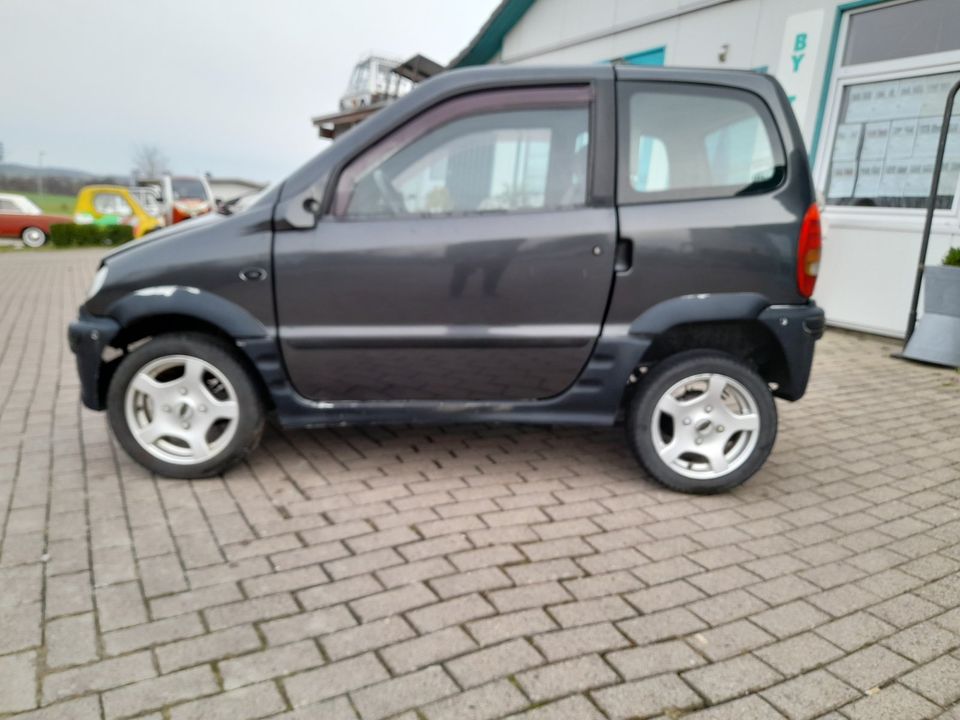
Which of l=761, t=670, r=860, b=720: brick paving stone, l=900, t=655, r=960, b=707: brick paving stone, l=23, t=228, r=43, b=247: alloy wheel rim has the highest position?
l=900, t=655, r=960, b=707: brick paving stone

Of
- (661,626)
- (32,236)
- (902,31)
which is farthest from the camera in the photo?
(32,236)

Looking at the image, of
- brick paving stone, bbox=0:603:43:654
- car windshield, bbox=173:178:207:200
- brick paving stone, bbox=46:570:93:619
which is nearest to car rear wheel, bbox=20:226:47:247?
car windshield, bbox=173:178:207:200

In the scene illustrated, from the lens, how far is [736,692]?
1994 mm

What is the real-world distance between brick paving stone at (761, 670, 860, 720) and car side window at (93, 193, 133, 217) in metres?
21.0

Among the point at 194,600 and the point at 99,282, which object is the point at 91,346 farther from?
the point at 194,600

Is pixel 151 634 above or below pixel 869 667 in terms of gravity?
below

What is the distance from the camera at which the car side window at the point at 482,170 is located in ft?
10.0

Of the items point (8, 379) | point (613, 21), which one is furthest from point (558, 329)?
point (613, 21)

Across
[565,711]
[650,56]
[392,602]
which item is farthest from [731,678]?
[650,56]

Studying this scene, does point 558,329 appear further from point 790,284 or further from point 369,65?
point 369,65

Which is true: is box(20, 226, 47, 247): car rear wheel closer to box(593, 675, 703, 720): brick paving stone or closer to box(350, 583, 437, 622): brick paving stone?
box(350, 583, 437, 622): brick paving stone

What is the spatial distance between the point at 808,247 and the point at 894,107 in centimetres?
553

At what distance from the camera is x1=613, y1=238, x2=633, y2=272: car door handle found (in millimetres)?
3068

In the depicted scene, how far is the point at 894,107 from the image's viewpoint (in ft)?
23.9
